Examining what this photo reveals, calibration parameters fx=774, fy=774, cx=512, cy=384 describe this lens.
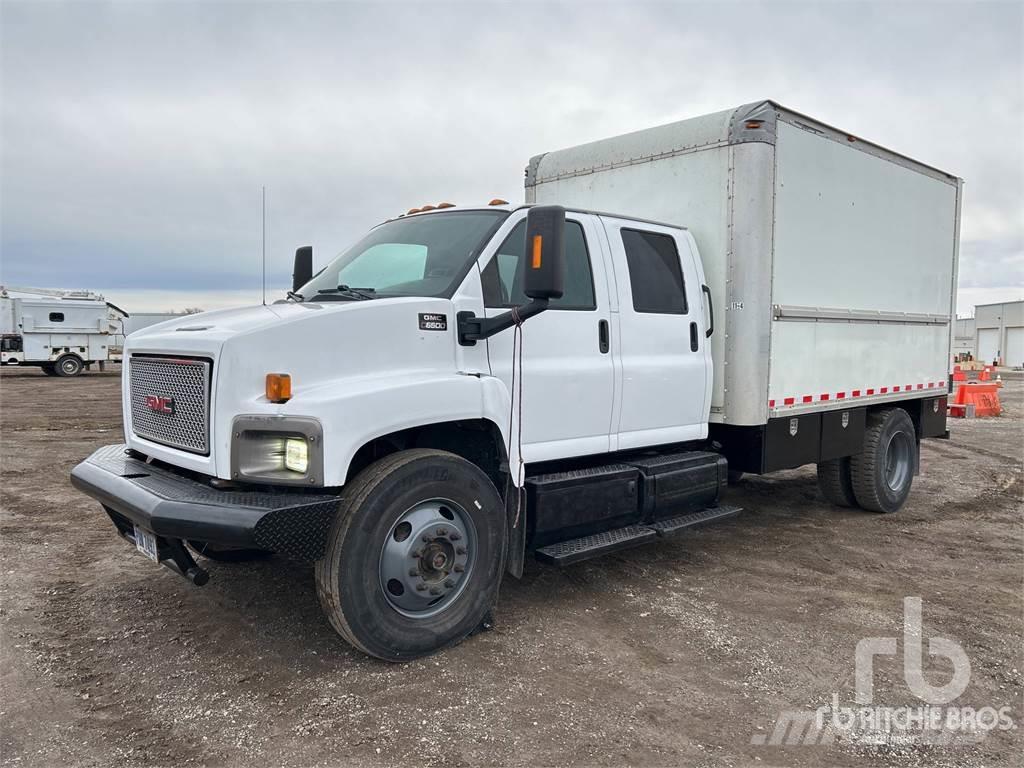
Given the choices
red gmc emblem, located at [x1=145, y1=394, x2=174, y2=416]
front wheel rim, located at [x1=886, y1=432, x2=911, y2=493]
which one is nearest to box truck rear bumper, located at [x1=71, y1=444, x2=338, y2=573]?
red gmc emblem, located at [x1=145, y1=394, x2=174, y2=416]

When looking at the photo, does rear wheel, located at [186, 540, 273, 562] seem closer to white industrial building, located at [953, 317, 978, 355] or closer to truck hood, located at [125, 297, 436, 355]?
truck hood, located at [125, 297, 436, 355]

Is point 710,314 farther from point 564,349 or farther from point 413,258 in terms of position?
point 413,258

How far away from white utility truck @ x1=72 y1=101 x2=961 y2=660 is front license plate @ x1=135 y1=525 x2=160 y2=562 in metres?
0.02

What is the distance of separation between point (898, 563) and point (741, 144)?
3338mm

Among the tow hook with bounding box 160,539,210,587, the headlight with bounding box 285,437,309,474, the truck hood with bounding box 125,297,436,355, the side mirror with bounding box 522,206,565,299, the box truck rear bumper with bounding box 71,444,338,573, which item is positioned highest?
the side mirror with bounding box 522,206,565,299

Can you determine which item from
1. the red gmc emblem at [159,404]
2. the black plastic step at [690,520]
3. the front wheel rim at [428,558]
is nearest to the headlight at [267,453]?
the front wheel rim at [428,558]

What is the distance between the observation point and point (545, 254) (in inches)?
151

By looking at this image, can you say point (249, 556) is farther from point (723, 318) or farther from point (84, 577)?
point (723, 318)

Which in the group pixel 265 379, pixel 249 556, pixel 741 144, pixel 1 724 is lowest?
pixel 1 724

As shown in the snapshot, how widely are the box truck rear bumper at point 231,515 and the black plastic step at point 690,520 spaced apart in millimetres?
2462

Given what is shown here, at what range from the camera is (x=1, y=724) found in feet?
10.8

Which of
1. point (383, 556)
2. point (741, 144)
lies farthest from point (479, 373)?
point (741, 144)

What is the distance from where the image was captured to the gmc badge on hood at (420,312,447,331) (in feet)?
13.1

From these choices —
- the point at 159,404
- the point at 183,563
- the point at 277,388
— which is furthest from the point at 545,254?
the point at 183,563
